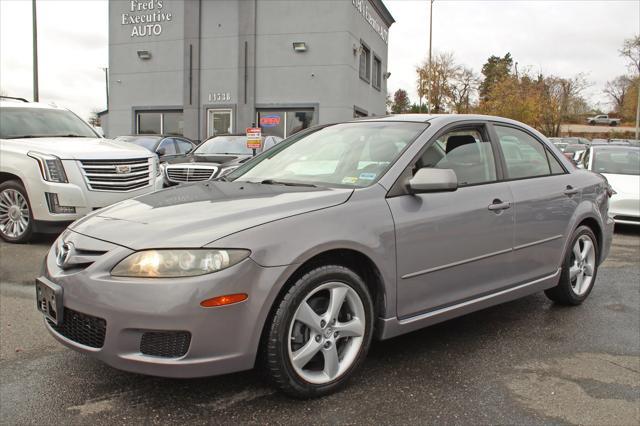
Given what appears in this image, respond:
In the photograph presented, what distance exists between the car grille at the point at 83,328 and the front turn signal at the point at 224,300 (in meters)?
0.50

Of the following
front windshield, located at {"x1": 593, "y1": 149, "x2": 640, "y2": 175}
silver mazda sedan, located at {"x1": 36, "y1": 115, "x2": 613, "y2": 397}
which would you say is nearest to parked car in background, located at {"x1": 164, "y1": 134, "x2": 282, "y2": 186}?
silver mazda sedan, located at {"x1": 36, "y1": 115, "x2": 613, "y2": 397}

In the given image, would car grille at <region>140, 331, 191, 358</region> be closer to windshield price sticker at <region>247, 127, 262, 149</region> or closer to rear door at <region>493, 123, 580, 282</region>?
rear door at <region>493, 123, 580, 282</region>

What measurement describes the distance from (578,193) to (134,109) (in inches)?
864

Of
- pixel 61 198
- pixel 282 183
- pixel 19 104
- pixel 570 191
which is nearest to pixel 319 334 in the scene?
pixel 282 183

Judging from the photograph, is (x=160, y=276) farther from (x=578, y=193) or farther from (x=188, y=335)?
(x=578, y=193)

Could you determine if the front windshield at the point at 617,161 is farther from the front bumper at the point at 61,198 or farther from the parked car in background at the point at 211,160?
the front bumper at the point at 61,198

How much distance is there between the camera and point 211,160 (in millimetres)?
10672

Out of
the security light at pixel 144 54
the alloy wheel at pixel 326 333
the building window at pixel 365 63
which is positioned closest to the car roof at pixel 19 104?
the alloy wheel at pixel 326 333

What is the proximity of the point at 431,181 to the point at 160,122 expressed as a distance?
2221 centimetres

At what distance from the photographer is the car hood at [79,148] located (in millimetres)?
6914

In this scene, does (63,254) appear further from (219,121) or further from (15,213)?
(219,121)

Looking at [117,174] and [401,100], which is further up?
[401,100]

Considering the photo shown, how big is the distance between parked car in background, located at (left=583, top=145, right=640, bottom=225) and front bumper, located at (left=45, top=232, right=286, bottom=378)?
25.3ft

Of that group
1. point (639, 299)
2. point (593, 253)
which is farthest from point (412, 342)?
point (639, 299)
